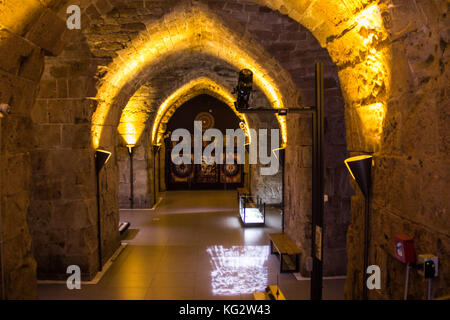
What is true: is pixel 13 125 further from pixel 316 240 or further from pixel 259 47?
pixel 259 47

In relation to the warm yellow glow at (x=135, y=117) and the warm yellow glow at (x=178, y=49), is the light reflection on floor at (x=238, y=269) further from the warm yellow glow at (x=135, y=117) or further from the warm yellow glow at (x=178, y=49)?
the warm yellow glow at (x=135, y=117)

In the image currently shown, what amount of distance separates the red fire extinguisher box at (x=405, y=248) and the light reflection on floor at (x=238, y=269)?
3.28m

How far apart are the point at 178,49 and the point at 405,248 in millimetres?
5904

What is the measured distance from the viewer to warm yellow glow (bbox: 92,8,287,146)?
5.44 metres

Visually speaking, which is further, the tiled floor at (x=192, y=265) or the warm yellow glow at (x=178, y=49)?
the warm yellow glow at (x=178, y=49)

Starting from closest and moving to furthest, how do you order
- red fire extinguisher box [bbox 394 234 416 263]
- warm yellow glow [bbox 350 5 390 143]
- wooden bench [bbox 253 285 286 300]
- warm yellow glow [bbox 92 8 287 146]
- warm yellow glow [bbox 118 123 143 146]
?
red fire extinguisher box [bbox 394 234 416 263]
warm yellow glow [bbox 350 5 390 143]
wooden bench [bbox 253 285 286 300]
warm yellow glow [bbox 92 8 287 146]
warm yellow glow [bbox 118 123 143 146]

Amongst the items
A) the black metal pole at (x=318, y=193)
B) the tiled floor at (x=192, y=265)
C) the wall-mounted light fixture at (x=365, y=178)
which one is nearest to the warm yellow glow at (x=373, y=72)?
the wall-mounted light fixture at (x=365, y=178)

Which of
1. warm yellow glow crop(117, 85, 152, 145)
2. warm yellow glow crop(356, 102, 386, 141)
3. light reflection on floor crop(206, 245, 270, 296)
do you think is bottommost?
light reflection on floor crop(206, 245, 270, 296)

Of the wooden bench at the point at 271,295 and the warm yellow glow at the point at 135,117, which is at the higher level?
the warm yellow glow at the point at 135,117

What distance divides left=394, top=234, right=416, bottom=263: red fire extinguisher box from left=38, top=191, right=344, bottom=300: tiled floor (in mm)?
3161

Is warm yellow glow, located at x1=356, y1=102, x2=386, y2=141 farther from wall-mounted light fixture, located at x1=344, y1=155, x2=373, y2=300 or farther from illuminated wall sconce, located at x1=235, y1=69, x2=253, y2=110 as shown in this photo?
illuminated wall sconce, located at x1=235, y1=69, x2=253, y2=110

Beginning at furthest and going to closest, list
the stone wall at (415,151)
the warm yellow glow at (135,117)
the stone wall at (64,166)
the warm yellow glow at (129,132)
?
the warm yellow glow at (129,132), the warm yellow glow at (135,117), the stone wall at (64,166), the stone wall at (415,151)

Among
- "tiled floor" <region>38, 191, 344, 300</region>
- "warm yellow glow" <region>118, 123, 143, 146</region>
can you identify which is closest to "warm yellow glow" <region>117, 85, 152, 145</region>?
"warm yellow glow" <region>118, 123, 143, 146</region>

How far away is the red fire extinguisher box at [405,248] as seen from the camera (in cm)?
188
